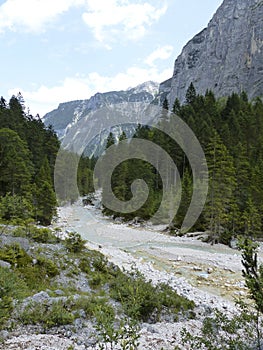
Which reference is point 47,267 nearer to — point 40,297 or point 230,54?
point 40,297

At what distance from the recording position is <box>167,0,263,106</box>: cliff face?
82.8 m

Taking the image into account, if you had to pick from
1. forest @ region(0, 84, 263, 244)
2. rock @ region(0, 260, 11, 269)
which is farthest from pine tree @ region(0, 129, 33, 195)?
rock @ region(0, 260, 11, 269)

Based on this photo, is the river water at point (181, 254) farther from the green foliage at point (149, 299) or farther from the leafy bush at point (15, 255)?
the leafy bush at point (15, 255)

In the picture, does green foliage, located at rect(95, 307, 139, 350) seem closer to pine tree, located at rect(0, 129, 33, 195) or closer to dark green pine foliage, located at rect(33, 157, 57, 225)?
dark green pine foliage, located at rect(33, 157, 57, 225)

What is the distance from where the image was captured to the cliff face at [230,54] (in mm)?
82812

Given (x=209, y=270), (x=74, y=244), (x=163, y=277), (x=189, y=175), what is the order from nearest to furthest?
(x=74, y=244), (x=163, y=277), (x=209, y=270), (x=189, y=175)

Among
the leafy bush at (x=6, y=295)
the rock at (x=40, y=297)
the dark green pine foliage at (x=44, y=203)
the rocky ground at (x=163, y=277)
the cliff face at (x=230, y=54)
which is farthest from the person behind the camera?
the cliff face at (x=230, y=54)

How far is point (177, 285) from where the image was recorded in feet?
44.2

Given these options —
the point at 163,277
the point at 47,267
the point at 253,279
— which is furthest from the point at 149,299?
the point at 163,277

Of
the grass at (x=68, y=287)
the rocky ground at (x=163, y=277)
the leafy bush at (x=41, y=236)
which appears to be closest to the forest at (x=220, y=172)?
the rocky ground at (x=163, y=277)

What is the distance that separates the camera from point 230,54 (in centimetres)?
9419

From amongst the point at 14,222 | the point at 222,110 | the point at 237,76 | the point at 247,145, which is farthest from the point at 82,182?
the point at 237,76

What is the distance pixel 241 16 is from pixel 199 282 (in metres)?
108

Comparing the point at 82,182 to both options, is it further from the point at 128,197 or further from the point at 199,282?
the point at 199,282
